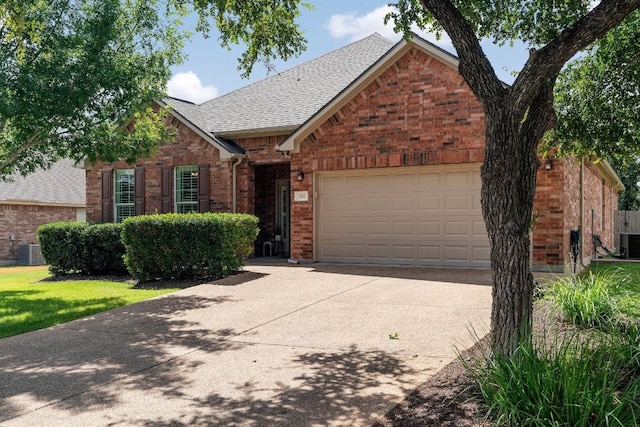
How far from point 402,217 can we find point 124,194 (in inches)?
389

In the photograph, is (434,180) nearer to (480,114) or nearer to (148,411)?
(480,114)

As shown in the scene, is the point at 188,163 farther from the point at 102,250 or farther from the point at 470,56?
the point at 470,56

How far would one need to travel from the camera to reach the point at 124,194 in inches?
701

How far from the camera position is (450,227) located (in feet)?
41.2

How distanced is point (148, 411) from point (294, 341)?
2.35 metres

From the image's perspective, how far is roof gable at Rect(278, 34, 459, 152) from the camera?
1238 cm

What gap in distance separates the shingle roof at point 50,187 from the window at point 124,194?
19.7ft

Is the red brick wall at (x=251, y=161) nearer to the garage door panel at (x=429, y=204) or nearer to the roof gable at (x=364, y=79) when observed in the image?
the roof gable at (x=364, y=79)

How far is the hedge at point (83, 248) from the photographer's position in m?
13.6

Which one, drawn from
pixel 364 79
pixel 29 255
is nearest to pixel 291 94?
pixel 364 79

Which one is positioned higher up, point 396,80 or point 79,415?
point 396,80

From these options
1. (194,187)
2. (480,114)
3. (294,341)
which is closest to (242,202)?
(194,187)

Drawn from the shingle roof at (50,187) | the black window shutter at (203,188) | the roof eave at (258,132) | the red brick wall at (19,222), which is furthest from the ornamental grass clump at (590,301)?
the red brick wall at (19,222)

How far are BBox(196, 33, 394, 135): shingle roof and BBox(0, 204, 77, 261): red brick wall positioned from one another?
11139 mm
